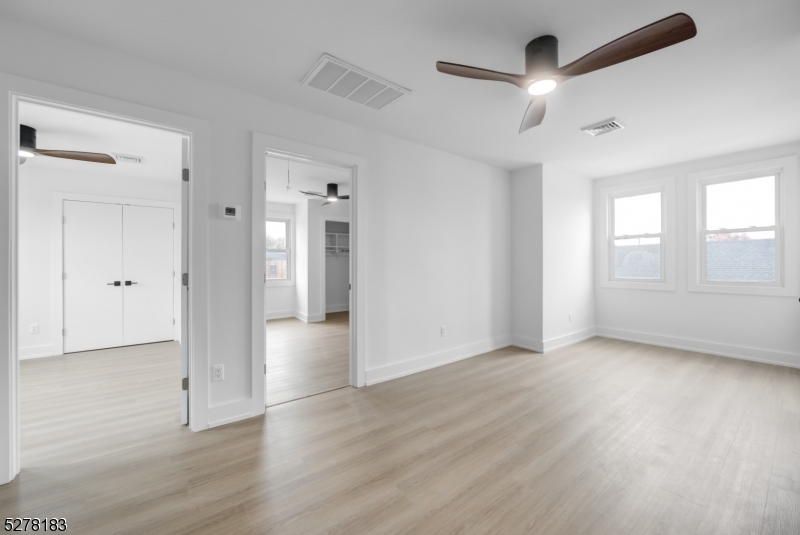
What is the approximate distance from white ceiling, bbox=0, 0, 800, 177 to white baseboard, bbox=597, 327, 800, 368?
8.69ft

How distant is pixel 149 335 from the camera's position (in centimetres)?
531

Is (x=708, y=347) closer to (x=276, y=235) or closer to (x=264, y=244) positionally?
(x=264, y=244)

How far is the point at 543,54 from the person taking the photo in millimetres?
2039

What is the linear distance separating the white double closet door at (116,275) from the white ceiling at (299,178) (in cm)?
182

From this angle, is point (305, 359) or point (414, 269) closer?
point (414, 269)

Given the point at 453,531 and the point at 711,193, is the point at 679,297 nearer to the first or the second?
the point at 711,193

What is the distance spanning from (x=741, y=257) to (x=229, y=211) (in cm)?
611

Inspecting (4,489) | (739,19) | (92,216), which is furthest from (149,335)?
(739,19)

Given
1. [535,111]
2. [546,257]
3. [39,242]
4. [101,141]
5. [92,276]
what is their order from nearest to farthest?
[535,111] → [101,141] → [39,242] → [546,257] → [92,276]

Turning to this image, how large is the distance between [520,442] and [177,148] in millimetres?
4596

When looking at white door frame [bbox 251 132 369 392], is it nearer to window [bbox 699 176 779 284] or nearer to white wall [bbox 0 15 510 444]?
white wall [bbox 0 15 510 444]

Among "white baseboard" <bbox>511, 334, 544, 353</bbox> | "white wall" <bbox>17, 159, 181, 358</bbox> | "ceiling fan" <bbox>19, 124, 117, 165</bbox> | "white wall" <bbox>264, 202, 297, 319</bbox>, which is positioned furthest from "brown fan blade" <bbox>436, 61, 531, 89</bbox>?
"white wall" <bbox>264, 202, 297, 319</bbox>

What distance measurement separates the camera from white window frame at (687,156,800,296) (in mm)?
3992

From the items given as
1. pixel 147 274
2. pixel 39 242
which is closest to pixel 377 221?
pixel 147 274
